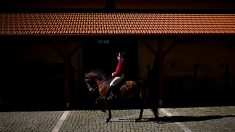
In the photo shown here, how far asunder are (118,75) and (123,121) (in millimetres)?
1663

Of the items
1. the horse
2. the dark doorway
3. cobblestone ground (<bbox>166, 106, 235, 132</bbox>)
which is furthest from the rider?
the dark doorway

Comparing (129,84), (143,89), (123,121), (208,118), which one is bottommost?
(208,118)

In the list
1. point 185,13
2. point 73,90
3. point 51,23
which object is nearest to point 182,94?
point 185,13

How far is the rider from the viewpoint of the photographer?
464 inches

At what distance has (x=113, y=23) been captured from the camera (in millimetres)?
15477

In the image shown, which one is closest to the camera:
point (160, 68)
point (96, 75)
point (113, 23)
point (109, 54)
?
point (96, 75)

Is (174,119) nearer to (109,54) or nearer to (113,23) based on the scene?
(113,23)

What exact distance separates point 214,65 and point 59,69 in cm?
902

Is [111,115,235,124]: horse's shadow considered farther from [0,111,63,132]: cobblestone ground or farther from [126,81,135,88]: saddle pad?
[0,111,63,132]: cobblestone ground

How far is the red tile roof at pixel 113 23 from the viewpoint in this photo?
14.6m

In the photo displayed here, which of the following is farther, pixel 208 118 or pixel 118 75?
pixel 208 118

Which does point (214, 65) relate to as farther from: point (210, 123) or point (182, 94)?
point (210, 123)

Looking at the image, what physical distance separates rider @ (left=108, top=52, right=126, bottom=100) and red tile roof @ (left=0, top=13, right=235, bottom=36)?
2.84 metres

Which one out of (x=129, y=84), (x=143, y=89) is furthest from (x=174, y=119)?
(x=129, y=84)
